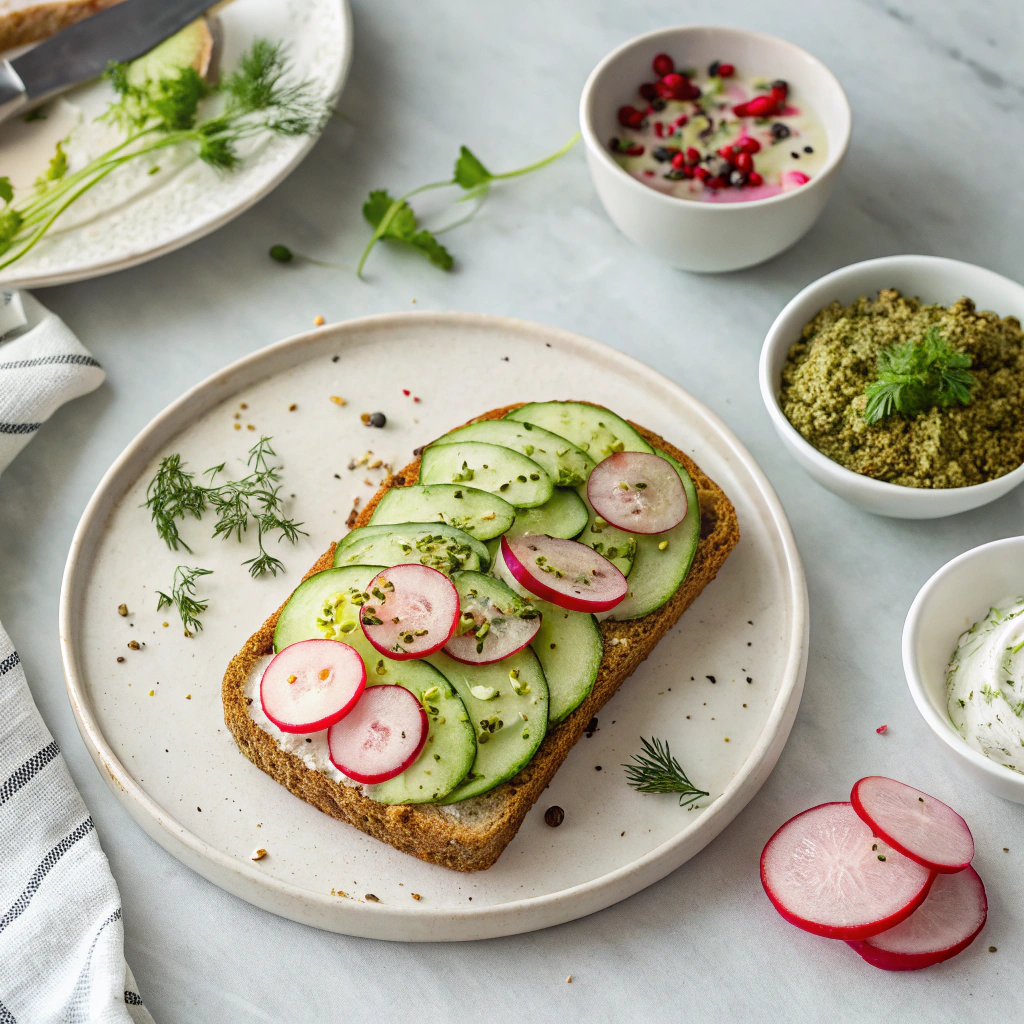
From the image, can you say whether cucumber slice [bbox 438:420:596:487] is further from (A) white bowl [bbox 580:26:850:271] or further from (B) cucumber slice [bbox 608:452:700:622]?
(A) white bowl [bbox 580:26:850:271]

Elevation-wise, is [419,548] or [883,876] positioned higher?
[419,548]

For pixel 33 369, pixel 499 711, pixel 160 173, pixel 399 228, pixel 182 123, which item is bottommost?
pixel 499 711

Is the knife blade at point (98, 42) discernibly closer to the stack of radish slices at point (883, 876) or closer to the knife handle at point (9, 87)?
the knife handle at point (9, 87)

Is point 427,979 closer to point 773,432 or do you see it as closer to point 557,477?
point 557,477

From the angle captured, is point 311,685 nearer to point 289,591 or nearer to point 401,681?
point 401,681

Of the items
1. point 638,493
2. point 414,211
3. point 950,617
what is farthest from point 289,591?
point 950,617

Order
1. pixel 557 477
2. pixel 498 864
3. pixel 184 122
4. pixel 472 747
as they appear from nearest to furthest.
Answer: pixel 472 747, pixel 498 864, pixel 557 477, pixel 184 122

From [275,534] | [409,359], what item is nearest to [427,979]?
[275,534]
